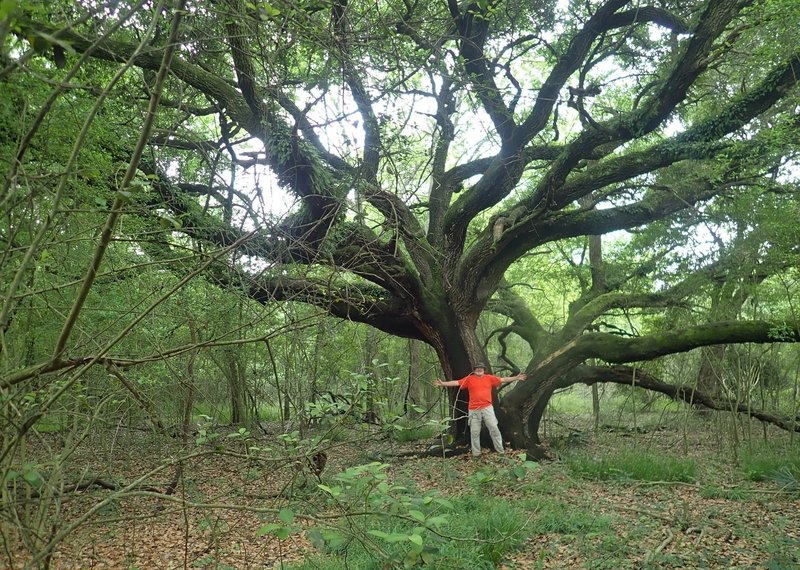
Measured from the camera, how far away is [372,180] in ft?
20.6

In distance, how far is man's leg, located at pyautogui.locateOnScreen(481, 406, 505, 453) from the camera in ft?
30.8

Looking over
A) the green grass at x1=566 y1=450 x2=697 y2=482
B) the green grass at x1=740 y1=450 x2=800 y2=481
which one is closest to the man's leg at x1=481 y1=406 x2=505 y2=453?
the green grass at x1=566 y1=450 x2=697 y2=482

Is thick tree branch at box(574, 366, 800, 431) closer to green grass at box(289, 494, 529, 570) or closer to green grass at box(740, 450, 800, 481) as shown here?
green grass at box(740, 450, 800, 481)

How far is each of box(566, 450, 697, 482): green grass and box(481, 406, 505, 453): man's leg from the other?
3.84 ft

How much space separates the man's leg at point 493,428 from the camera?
9.40 m

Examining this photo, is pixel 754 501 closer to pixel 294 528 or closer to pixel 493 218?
pixel 493 218

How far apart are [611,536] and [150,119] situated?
524cm

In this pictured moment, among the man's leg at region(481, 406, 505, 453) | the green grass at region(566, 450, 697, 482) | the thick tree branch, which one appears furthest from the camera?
the thick tree branch

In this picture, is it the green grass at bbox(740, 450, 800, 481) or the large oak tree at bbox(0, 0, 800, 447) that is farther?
the green grass at bbox(740, 450, 800, 481)

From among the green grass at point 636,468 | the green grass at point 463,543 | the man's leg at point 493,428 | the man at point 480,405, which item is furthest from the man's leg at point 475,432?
the green grass at point 463,543

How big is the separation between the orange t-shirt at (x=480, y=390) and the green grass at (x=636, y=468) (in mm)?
1615

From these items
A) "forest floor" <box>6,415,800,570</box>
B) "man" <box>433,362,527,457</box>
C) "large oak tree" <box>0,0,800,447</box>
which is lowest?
"forest floor" <box>6,415,800,570</box>

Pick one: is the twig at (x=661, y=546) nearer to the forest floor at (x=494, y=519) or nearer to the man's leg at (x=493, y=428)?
the forest floor at (x=494, y=519)

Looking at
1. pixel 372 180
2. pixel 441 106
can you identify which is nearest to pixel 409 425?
→ pixel 372 180
